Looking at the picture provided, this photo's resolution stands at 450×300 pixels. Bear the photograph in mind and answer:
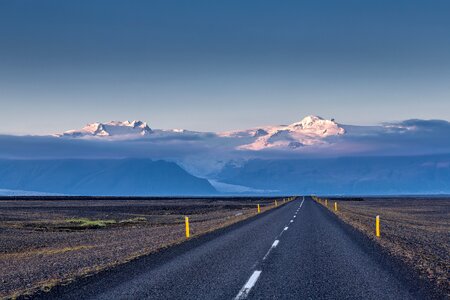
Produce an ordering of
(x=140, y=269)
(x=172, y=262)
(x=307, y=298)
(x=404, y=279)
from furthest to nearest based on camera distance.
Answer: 1. (x=172, y=262)
2. (x=140, y=269)
3. (x=404, y=279)
4. (x=307, y=298)

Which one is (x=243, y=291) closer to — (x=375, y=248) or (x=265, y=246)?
(x=265, y=246)

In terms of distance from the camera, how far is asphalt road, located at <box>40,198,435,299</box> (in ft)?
34.0

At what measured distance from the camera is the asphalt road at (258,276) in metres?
10.4

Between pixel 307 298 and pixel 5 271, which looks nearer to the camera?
pixel 307 298

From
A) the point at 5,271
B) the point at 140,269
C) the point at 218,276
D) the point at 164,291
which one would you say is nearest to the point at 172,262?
the point at 140,269

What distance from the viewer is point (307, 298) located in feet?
32.2

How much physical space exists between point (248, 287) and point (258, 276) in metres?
1.52

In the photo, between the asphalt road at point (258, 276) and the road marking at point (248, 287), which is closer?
the road marking at point (248, 287)

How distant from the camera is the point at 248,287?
1089 cm

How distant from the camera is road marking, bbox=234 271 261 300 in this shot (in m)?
9.93

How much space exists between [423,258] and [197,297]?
32.7ft

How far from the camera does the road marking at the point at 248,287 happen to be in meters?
9.93

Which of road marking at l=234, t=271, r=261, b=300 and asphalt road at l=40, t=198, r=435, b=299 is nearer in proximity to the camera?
road marking at l=234, t=271, r=261, b=300

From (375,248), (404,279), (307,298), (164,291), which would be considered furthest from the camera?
(375,248)
